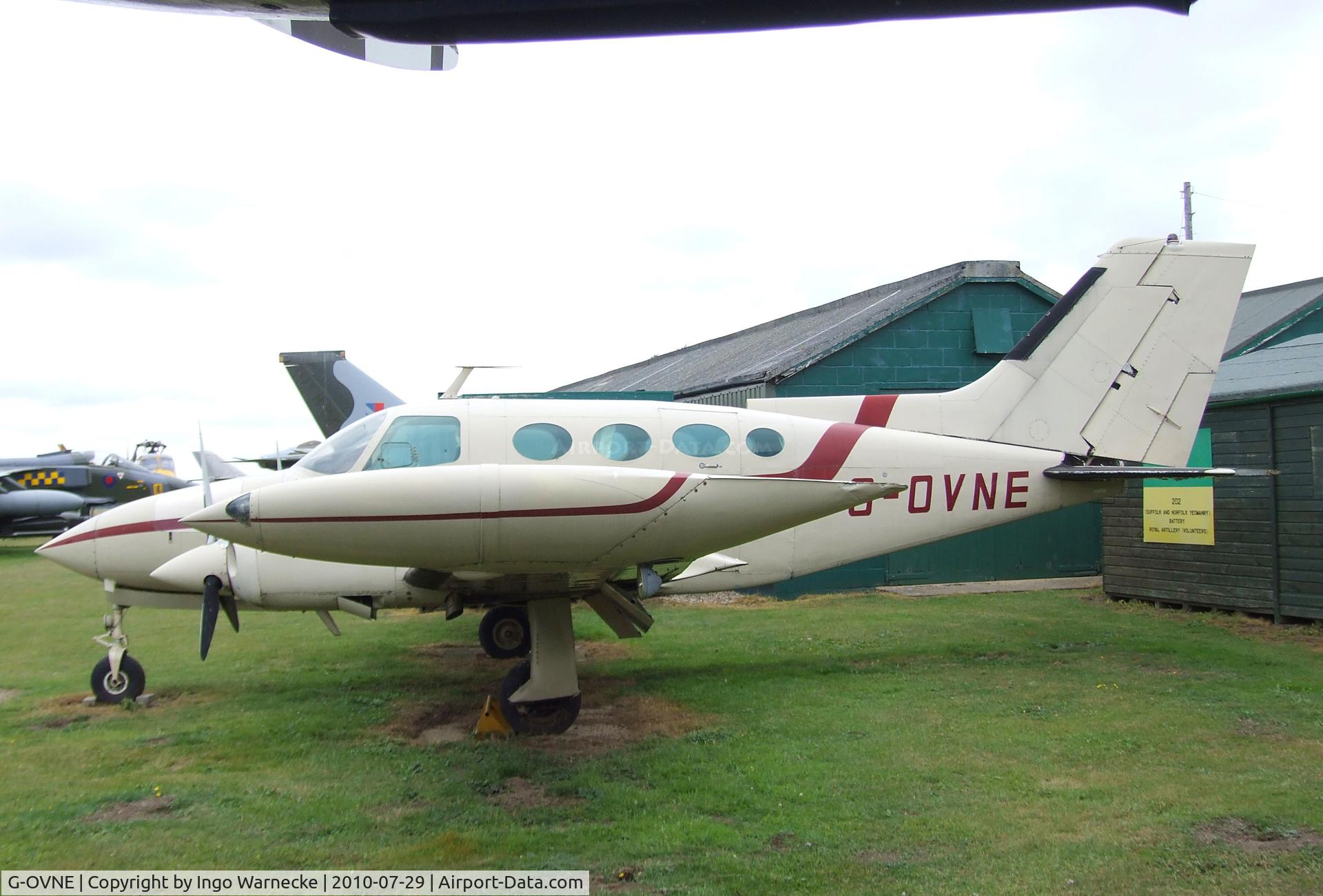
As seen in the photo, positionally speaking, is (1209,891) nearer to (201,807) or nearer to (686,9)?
(686,9)

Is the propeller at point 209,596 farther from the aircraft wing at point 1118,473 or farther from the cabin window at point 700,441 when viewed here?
the aircraft wing at point 1118,473

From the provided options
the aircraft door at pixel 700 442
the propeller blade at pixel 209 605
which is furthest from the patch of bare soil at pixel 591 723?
the aircraft door at pixel 700 442

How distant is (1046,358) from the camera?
10016 millimetres

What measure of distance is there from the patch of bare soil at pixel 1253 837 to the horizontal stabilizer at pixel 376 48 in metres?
5.24

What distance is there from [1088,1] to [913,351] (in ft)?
48.7

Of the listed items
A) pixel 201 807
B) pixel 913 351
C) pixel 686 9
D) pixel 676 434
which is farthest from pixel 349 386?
pixel 686 9

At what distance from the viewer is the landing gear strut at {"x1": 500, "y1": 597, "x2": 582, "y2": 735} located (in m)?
7.29

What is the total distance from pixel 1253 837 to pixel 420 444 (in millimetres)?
6074

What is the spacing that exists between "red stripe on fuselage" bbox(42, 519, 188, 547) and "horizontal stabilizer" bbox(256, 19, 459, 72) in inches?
295

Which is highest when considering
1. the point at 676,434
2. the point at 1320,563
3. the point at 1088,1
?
the point at 1088,1

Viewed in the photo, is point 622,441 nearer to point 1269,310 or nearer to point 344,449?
point 344,449

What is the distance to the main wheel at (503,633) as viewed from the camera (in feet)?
35.8

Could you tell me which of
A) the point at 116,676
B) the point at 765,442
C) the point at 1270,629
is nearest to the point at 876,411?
the point at 765,442

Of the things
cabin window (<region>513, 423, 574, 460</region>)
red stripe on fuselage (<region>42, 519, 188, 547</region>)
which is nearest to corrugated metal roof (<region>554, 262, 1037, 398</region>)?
cabin window (<region>513, 423, 574, 460</region>)
